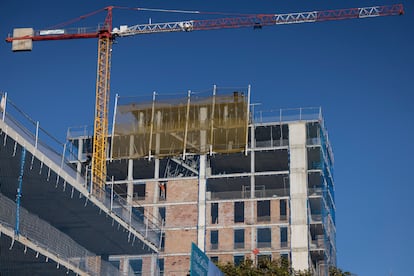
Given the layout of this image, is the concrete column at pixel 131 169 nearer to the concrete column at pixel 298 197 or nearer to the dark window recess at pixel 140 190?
the dark window recess at pixel 140 190

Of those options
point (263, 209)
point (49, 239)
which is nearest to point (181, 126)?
point (263, 209)

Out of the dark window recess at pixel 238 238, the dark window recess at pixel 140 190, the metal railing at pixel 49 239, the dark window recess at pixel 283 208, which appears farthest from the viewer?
the dark window recess at pixel 140 190

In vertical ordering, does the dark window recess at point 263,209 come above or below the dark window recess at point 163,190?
below

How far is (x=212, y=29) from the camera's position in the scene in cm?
11575

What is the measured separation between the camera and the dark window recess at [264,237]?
10000 cm

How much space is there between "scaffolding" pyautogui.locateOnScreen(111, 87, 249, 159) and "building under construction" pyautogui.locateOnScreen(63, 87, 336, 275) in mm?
122

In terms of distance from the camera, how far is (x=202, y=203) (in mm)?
103438

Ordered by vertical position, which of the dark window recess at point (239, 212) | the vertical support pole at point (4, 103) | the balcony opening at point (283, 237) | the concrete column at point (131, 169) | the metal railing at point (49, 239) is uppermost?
the concrete column at point (131, 169)

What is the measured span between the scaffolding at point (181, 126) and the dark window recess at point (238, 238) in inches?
388

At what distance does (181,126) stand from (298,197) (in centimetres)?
1682

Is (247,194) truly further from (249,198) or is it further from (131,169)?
(131,169)

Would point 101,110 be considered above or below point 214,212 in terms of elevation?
above

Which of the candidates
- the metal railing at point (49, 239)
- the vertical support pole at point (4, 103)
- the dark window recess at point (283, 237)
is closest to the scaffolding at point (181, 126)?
Answer: the dark window recess at point (283, 237)

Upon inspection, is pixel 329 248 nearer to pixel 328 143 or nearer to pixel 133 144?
pixel 328 143
